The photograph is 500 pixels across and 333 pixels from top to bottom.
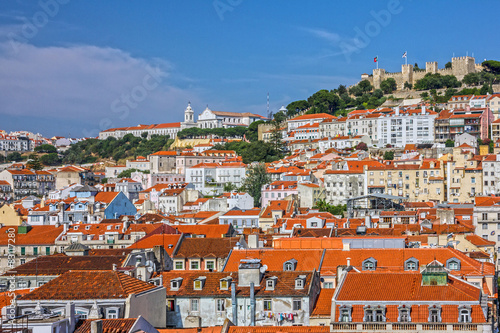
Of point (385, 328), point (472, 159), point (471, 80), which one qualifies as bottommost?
point (385, 328)

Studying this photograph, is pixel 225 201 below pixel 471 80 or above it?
below

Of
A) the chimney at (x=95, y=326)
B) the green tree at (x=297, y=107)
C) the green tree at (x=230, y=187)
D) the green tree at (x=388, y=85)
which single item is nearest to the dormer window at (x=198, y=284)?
the chimney at (x=95, y=326)

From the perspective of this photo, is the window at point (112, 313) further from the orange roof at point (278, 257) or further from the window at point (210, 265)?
the window at point (210, 265)

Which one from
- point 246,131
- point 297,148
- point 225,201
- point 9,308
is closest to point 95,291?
point 9,308

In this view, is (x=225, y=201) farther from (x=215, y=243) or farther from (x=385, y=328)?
(x=385, y=328)

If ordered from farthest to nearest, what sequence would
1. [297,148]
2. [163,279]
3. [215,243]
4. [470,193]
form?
[297,148], [470,193], [215,243], [163,279]

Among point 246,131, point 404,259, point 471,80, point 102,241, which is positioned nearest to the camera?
point 404,259

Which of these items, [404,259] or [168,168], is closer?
[404,259]

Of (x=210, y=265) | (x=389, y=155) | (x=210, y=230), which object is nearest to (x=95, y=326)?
(x=210, y=265)
